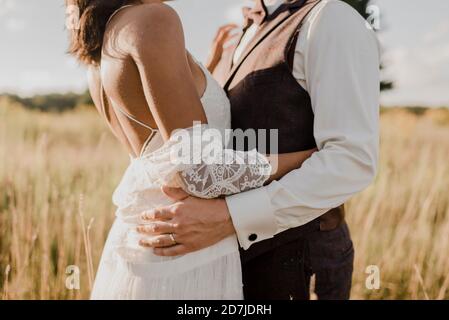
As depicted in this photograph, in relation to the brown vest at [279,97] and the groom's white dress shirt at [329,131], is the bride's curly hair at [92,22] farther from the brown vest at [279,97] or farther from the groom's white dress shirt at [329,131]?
the groom's white dress shirt at [329,131]

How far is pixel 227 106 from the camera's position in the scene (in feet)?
5.22

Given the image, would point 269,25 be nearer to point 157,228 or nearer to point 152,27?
point 152,27

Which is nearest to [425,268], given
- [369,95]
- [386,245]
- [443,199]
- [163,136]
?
[386,245]

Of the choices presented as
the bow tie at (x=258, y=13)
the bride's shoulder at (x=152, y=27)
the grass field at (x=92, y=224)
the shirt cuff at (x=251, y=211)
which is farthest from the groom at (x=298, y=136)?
the grass field at (x=92, y=224)

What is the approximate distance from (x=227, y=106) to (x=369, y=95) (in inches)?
17.5

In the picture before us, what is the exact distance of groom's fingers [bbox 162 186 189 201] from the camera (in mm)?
1407

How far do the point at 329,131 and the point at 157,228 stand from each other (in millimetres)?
575

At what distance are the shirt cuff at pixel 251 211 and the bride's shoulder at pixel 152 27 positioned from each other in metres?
0.48

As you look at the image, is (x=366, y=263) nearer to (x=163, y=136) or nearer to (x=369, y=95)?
(x=369, y=95)

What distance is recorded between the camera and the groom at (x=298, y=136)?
1401 mm

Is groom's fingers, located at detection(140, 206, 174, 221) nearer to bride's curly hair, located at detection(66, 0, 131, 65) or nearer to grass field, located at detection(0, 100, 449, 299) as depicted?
bride's curly hair, located at detection(66, 0, 131, 65)

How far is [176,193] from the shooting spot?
4.63 feet

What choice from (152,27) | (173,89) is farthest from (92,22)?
(173,89)

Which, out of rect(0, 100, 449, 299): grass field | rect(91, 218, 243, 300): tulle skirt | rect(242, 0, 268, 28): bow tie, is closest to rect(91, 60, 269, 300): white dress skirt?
rect(91, 218, 243, 300): tulle skirt
